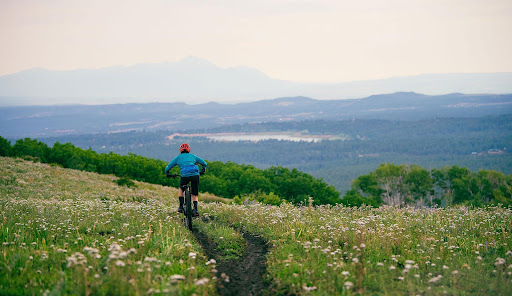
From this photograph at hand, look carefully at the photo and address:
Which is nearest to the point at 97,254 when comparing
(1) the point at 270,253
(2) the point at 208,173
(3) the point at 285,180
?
(1) the point at 270,253

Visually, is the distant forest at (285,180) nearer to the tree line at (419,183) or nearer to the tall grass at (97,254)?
the tree line at (419,183)

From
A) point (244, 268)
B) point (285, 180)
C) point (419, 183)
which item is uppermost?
point (244, 268)

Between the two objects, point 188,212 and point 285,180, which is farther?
point 285,180

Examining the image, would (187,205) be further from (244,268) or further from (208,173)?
(208,173)

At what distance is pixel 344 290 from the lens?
7.37m

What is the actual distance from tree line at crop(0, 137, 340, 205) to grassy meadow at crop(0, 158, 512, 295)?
5140cm

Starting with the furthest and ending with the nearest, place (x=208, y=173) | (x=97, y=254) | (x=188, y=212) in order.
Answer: (x=208, y=173) < (x=188, y=212) < (x=97, y=254)

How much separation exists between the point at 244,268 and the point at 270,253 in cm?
91

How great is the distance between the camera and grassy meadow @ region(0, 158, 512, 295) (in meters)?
7.26

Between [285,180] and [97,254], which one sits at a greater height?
[97,254]

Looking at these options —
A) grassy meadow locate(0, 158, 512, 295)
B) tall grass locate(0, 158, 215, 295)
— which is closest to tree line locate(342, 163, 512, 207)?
grassy meadow locate(0, 158, 512, 295)

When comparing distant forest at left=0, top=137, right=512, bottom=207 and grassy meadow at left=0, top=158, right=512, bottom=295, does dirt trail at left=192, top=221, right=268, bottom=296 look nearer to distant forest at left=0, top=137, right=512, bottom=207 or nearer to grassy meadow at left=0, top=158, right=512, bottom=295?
grassy meadow at left=0, top=158, right=512, bottom=295

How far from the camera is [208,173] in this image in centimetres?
7606

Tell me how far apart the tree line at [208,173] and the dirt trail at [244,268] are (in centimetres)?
5352
